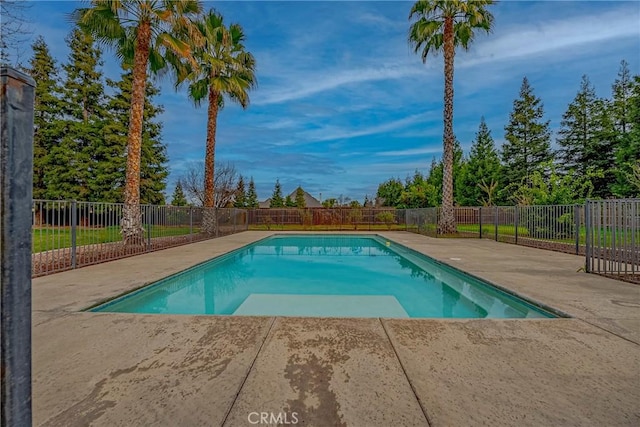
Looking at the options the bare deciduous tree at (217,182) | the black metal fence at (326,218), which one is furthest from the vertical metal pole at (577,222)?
the bare deciduous tree at (217,182)

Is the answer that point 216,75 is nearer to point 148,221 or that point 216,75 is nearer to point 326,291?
point 148,221

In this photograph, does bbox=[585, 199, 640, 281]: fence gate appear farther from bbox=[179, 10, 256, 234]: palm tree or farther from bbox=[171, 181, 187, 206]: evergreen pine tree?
bbox=[171, 181, 187, 206]: evergreen pine tree

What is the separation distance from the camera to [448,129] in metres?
11.9

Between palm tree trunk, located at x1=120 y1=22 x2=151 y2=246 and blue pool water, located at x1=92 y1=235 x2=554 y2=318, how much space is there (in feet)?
7.73

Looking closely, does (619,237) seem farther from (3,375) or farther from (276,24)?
(276,24)

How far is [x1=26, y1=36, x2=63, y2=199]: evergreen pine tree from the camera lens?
15.3 metres

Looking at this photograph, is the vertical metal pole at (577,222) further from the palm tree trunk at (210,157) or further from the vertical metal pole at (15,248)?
the palm tree trunk at (210,157)

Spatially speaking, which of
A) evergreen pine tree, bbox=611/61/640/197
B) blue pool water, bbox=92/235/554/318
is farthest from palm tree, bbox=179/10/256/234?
evergreen pine tree, bbox=611/61/640/197

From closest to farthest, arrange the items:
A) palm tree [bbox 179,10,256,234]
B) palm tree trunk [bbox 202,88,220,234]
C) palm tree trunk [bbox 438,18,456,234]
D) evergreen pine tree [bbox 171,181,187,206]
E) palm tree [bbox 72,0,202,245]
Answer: palm tree [bbox 72,0,202,245], palm tree [bbox 179,10,256,234], palm tree trunk [bbox 438,18,456,234], palm tree trunk [bbox 202,88,220,234], evergreen pine tree [bbox 171,181,187,206]

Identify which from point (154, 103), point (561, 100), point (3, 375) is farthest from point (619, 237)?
point (561, 100)

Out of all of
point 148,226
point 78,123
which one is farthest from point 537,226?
point 78,123

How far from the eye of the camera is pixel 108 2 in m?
7.12

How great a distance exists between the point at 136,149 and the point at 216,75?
560 centimetres

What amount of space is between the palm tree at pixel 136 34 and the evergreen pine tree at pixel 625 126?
58.3 feet
